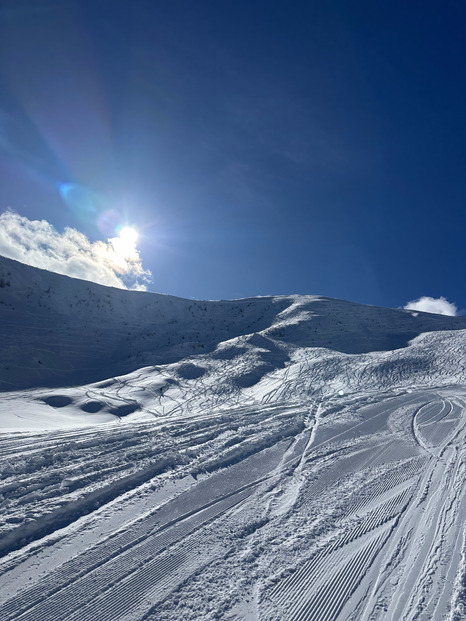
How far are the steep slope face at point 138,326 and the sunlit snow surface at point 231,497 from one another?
1039 millimetres

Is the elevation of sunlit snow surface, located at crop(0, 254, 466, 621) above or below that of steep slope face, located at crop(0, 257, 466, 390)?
below

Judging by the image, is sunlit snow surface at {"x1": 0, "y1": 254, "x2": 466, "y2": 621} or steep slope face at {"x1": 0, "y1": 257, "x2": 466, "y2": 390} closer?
sunlit snow surface at {"x1": 0, "y1": 254, "x2": 466, "y2": 621}

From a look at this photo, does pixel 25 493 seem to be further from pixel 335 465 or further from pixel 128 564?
pixel 335 465

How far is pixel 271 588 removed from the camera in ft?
9.96

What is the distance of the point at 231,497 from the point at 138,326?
64.0 ft

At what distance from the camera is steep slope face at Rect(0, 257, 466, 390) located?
48.5 feet

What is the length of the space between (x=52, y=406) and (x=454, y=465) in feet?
34.8

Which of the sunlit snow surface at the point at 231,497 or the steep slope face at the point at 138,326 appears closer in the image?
the sunlit snow surface at the point at 231,497

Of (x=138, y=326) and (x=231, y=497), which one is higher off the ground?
(x=138, y=326)

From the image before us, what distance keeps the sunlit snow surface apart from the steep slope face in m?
1.04

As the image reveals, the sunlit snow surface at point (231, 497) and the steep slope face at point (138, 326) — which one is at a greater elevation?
the steep slope face at point (138, 326)

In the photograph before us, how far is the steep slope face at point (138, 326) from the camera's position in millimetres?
14773

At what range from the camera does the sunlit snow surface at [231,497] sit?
296 centimetres

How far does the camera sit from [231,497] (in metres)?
4.56
